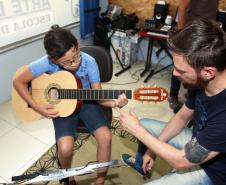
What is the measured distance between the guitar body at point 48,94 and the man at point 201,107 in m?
0.48

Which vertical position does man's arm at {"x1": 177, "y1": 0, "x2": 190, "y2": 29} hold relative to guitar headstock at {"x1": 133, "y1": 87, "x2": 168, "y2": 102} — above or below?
above

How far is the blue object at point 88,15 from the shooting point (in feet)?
9.73

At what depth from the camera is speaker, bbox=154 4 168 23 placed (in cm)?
286

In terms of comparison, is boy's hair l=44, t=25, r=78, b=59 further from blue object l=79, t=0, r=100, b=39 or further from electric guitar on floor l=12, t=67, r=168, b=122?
blue object l=79, t=0, r=100, b=39

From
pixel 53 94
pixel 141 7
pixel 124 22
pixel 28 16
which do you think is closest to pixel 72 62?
pixel 53 94

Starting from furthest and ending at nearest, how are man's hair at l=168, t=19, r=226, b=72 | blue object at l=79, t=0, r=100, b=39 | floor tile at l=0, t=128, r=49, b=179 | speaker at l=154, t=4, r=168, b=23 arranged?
blue object at l=79, t=0, r=100, b=39 → speaker at l=154, t=4, r=168, b=23 → floor tile at l=0, t=128, r=49, b=179 → man's hair at l=168, t=19, r=226, b=72

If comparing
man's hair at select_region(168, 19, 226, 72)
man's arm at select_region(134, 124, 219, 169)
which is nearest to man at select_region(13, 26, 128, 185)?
man's arm at select_region(134, 124, 219, 169)

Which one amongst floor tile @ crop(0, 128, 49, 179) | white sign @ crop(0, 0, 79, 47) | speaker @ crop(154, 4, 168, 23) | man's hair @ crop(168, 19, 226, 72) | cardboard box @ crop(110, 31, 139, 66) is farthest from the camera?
cardboard box @ crop(110, 31, 139, 66)

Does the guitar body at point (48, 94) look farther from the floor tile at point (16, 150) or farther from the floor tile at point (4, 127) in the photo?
the floor tile at point (4, 127)

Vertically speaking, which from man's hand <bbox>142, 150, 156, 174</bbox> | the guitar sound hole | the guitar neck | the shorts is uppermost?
the guitar neck

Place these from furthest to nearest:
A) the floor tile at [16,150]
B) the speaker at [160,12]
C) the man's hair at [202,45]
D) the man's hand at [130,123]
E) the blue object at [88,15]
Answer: the blue object at [88,15] < the speaker at [160,12] < the floor tile at [16,150] < the man's hand at [130,123] < the man's hair at [202,45]

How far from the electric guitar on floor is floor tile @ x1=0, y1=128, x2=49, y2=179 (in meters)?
0.45

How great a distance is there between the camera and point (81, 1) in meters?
2.87

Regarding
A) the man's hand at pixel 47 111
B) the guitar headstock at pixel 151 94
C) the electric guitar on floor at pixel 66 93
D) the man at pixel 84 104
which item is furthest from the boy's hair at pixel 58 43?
the guitar headstock at pixel 151 94
